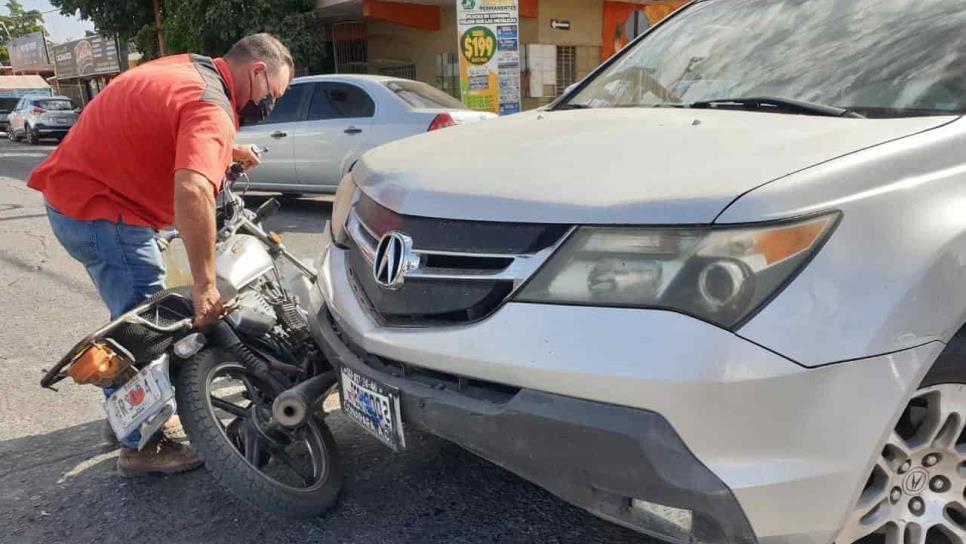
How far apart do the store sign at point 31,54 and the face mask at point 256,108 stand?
161ft

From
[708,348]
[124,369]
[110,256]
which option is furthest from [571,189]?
[110,256]

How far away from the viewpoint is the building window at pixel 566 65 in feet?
50.6

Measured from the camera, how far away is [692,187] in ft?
5.35

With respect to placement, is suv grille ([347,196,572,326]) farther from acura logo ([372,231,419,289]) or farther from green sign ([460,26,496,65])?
green sign ([460,26,496,65])

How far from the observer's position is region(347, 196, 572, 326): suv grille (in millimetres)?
1715

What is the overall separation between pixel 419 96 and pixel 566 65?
320 inches

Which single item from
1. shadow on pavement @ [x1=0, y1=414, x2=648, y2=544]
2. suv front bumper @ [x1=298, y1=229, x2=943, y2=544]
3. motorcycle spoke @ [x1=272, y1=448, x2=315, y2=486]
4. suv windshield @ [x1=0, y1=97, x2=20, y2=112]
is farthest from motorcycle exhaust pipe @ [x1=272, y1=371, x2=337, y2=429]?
suv windshield @ [x1=0, y1=97, x2=20, y2=112]

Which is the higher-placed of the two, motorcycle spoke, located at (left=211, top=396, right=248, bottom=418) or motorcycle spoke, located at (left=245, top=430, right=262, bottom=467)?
motorcycle spoke, located at (left=211, top=396, right=248, bottom=418)

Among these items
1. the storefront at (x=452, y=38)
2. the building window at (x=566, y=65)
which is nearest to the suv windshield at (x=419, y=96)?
the storefront at (x=452, y=38)

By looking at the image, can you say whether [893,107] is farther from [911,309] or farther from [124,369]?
[124,369]

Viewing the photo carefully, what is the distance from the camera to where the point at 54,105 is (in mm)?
25047

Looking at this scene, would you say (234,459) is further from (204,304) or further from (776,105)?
(776,105)

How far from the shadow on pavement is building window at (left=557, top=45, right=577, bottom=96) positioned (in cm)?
1352

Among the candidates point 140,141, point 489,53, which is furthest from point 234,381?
point 489,53
